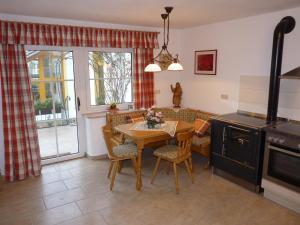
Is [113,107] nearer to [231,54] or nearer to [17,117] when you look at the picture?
[17,117]

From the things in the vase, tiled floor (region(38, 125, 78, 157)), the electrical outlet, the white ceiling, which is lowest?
tiled floor (region(38, 125, 78, 157))

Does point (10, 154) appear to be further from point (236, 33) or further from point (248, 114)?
point (236, 33)

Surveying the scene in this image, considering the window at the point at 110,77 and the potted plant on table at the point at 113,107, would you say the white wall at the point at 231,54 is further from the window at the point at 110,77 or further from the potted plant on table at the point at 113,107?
the potted plant on table at the point at 113,107

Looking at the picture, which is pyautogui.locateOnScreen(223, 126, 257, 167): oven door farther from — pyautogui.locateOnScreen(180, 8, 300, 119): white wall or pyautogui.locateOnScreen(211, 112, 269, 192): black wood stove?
pyautogui.locateOnScreen(180, 8, 300, 119): white wall

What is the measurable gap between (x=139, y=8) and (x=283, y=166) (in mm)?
2544

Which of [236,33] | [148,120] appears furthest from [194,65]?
[148,120]

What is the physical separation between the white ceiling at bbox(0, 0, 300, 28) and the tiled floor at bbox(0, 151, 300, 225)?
2.29 metres

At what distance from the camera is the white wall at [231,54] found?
3.32m

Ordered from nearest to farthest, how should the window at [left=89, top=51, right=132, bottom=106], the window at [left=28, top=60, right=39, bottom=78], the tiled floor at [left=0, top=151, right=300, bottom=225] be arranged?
the tiled floor at [left=0, top=151, right=300, bottom=225] < the window at [left=28, top=60, right=39, bottom=78] < the window at [left=89, top=51, right=132, bottom=106]

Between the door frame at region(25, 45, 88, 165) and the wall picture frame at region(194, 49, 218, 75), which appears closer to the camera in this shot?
the door frame at region(25, 45, 88, 165)

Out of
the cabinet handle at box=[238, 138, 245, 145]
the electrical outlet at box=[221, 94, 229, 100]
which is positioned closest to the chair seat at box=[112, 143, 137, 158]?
the cabinet handle at box=[238, 138, 245, 145]

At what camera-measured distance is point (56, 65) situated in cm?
392

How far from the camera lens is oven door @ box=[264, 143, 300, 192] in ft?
8.96

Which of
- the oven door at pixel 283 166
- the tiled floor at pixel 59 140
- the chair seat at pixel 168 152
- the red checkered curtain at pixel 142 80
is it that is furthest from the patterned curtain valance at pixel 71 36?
the oven door at pixel 283 166
